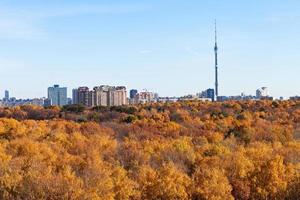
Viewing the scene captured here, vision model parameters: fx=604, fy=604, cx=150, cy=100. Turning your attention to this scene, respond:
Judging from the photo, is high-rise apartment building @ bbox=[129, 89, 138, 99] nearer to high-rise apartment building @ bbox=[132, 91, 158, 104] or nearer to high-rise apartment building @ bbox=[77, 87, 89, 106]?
high-rise apartment building @ bbox=[132, 91, 158, 104]

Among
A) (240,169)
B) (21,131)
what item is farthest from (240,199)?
(21,131)

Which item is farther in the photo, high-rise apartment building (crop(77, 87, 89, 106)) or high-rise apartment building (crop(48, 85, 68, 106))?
high-rise apartment building (crop(48, 85, 68, 106))

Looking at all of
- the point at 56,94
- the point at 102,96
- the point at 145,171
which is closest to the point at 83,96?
the point at 102,96

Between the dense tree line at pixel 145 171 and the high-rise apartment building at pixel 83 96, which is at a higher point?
the high-rise apartment building at pixel 83 96

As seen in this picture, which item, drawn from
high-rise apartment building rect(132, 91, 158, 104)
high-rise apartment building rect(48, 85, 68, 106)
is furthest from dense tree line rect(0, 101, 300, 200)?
high-rise apartment building rect(48, 85, 68, 106)

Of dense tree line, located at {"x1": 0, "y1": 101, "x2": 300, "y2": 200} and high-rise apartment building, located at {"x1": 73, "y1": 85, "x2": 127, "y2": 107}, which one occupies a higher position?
high-rise apartment building, located at {"x1": 73, "y1": 85, "x2": 127, "y2": 107}

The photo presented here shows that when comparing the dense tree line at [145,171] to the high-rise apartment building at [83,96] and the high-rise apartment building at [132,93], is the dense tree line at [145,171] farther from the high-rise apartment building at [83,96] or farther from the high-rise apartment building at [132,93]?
the high-rise apartment building at [132,93]

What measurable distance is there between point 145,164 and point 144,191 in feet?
12.6

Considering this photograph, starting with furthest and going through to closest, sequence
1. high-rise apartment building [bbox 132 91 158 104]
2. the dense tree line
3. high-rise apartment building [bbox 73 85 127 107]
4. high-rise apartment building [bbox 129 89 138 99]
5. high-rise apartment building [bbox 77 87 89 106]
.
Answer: high-rise apartment building [bbox 129 89 138 99] → high-rise apartment building [bbox 132 91 158 104] → high-rise apartment building [bbox 77 87 89 106] → high-rise apartment building [bbox 73 85 127 107] → the dense tree line

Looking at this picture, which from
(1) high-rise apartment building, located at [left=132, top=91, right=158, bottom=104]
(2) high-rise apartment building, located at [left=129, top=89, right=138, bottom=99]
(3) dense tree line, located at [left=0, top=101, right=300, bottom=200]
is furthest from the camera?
(2) high-rise apartment building, located at [left=129, top=89, right=138, bottom=99]

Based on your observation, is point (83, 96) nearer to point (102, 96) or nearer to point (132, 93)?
point (102, 96)

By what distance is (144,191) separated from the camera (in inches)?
690

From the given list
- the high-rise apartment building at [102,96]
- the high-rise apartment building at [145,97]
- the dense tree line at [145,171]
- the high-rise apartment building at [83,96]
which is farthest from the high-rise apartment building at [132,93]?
the dense tree line at [145,171]

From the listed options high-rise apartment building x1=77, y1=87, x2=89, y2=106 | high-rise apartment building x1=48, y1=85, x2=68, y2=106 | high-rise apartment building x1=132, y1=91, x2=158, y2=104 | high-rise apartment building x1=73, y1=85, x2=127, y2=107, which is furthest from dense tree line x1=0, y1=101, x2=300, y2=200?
high-rise apartment building x1=48, y1=85, x2=68, y2=106
